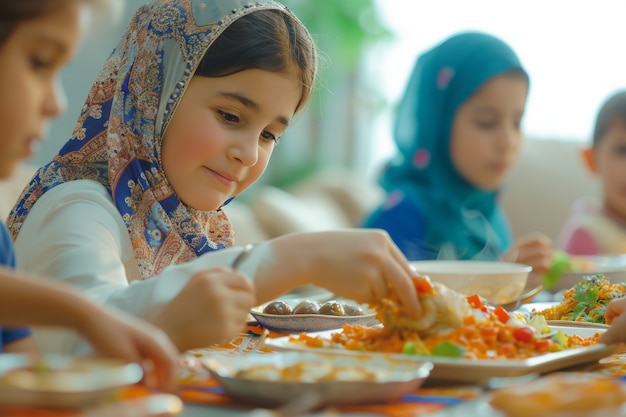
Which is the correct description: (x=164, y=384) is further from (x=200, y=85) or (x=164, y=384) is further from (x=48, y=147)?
(x=48, y=147)

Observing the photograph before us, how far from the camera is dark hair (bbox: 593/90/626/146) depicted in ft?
10.5

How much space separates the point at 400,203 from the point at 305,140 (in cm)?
270

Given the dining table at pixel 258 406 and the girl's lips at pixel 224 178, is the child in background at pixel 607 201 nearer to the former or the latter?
the girl's lips at pixel 224 178

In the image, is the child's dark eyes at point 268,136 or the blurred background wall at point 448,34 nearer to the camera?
the child's dark eyes at point 268,136

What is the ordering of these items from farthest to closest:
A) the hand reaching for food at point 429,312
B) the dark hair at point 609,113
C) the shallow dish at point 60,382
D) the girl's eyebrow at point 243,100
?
the dark hair at point 609,113, the girl's eyebrow at point 243,100, the hand reaching for food at point 429,312, the shallow dish at point 60,382

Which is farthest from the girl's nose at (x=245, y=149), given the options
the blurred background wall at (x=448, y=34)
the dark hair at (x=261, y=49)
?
the blurred background wall at (x=448, y=34)

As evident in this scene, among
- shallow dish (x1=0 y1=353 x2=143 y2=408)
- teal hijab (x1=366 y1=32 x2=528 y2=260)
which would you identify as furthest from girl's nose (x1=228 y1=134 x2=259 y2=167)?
teal hijab (x1=366 y1=32 x2=528 y2=260)

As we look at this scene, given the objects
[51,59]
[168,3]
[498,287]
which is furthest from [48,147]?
[51,59]

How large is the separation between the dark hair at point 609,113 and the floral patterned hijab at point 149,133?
209 centimetres

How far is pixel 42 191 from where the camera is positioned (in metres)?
1.41

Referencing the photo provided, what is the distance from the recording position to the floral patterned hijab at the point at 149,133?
1.43 m

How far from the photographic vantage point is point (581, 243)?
122 inches

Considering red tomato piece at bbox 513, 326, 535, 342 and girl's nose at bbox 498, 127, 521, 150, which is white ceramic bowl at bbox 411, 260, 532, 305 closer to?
red tomato piece at bbox 513, 326, 535, 342

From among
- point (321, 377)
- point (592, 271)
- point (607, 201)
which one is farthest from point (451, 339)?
point (607, 201)
